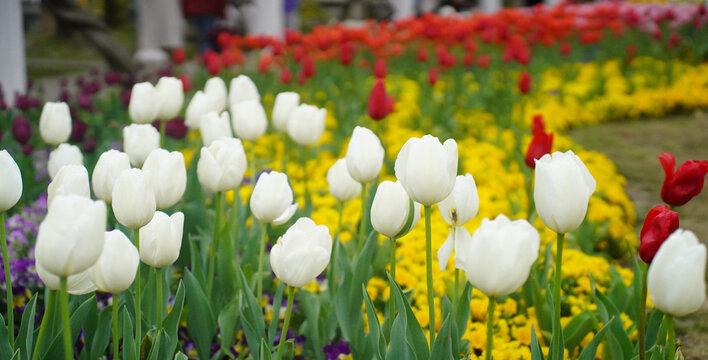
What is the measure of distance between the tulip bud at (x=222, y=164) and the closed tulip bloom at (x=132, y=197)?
1.08 feet

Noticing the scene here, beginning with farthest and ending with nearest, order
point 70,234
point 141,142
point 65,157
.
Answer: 1. point 141,142
2. point 65,157
3. point 70,234

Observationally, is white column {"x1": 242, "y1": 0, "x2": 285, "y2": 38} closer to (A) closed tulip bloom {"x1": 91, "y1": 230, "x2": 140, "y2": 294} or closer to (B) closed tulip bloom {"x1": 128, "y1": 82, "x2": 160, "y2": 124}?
(B) closed tulip bloom {"x1": 128, "y1": 82, "x2": 160, "y2": 124}

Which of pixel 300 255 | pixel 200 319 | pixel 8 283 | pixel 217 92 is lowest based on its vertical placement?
pixel 200 319

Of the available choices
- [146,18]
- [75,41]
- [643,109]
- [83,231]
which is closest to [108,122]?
[83,231]

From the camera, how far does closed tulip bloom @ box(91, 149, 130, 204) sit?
60.4 inches

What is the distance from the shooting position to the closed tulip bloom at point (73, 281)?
1163 millimetres

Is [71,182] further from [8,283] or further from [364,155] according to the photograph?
[364,155]

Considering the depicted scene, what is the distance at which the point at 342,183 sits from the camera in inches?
72.9

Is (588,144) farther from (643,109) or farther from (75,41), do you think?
(75,41)

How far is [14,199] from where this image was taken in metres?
1.32

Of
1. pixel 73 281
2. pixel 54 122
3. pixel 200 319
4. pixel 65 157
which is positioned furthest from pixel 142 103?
pixel 73 281

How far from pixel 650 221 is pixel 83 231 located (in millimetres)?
898

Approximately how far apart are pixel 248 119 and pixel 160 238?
2.65 ft

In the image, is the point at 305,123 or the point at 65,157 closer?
the point at 65,157
